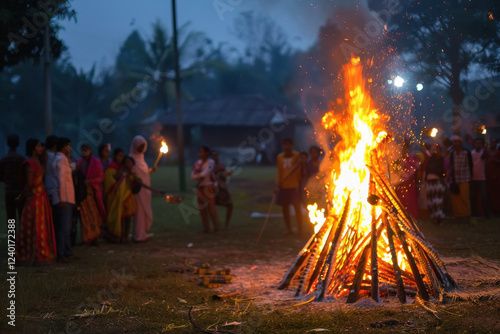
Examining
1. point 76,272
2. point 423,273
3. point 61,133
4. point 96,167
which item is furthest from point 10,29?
point 61,133

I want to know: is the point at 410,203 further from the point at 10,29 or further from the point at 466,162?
the point at 10,29

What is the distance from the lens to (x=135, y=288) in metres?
6.38

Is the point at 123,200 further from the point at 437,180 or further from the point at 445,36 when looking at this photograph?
the point at 445,36

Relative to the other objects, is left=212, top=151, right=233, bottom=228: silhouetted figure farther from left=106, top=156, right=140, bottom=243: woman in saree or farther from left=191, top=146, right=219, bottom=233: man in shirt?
left=106, top=156, right=140, bottom=243: woman in saree

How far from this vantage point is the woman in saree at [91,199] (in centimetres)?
945

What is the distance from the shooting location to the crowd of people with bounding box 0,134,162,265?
25.1 ft

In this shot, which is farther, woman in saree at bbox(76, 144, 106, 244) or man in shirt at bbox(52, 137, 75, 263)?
woman in saree at bbox(76, 144, 106, 244)

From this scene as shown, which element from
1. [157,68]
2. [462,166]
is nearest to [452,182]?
[462,166]

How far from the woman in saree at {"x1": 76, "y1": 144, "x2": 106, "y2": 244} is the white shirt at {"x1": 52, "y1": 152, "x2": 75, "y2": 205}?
4.28 feet

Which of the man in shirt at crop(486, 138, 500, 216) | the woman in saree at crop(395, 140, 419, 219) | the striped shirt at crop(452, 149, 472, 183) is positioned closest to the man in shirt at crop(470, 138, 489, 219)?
the man in shirt at crop(486, 138, 500, 216)

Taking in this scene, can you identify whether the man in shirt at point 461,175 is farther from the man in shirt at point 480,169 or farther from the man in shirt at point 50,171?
the man in shirt at point 50,171

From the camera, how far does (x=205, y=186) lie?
11.0 metres

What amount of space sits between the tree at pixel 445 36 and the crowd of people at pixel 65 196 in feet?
17.8

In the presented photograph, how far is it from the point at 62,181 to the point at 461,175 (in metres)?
7.93
